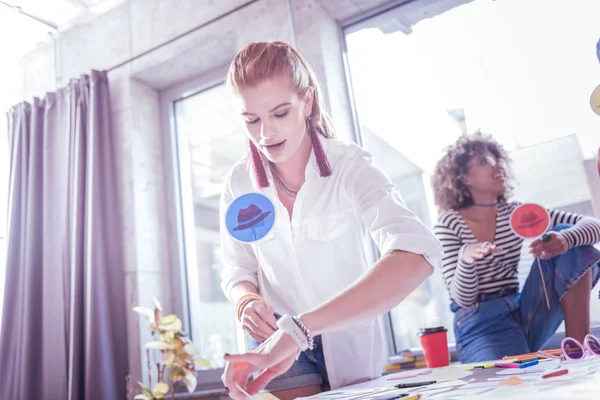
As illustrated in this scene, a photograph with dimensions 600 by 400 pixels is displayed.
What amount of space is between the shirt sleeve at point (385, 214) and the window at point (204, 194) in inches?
66.2

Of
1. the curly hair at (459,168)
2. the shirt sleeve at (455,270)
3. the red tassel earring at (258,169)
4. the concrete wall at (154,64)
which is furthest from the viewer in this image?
the concrete wall at (154,64)

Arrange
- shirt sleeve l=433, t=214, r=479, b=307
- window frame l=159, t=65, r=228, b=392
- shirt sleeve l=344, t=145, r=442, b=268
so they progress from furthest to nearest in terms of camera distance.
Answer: window frame l=159, t=65, r=228, b=392
shirt sleeve l=433, t=214, r=479, b=307
shirt sleeve l=344, t=145, r=442, b=268

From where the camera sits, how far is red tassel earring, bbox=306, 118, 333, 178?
4.30 ft

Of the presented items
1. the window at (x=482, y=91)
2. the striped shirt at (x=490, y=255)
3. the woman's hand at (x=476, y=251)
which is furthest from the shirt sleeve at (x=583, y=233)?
the window at (x=482, y=91)

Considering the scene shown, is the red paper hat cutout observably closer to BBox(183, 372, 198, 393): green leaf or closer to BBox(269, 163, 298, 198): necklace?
BBox(269, 163, 298, 198): necklace

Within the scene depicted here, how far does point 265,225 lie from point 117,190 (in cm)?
189

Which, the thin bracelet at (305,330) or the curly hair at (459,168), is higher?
the curly hair at (459,168)

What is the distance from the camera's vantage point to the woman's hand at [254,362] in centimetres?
88

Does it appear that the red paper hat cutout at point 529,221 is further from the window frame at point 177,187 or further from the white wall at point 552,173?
the window frame at point 177,187

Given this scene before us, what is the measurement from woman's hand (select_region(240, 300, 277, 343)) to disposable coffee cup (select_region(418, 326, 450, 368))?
543 millimetres

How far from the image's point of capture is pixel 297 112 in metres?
1.32

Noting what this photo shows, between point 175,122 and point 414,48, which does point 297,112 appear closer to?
point 414,48

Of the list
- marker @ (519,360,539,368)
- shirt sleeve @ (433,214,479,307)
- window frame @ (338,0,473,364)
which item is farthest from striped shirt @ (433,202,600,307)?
marker @ (519,360,539,368)

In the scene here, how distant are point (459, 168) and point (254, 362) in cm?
142
